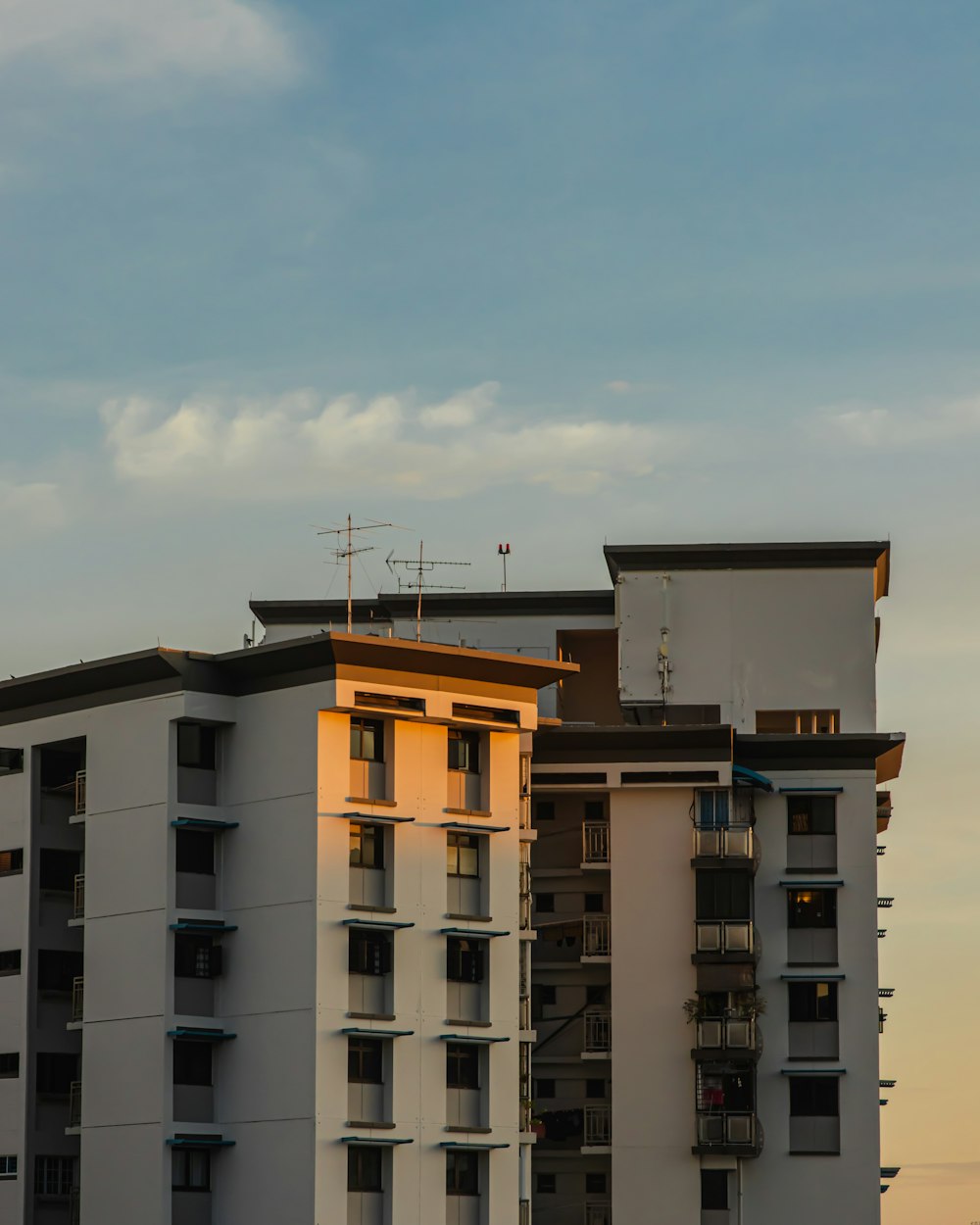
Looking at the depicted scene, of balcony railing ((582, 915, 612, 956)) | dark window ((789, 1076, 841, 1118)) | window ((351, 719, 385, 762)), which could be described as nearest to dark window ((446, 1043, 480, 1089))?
window ((351, 719, 385, 762))

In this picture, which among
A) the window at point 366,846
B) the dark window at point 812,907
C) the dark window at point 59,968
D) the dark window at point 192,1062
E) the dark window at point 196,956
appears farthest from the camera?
the dark window at point 812,907

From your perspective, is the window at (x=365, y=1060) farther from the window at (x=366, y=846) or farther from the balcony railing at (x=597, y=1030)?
the balcony railing at (x=597, y=1030)

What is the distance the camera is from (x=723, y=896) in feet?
302

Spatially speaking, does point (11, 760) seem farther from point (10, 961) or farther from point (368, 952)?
point (368, 952)

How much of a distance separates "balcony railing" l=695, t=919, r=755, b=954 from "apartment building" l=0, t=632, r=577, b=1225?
7676 mm

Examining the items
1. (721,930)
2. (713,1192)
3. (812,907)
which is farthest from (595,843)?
(713,1192)

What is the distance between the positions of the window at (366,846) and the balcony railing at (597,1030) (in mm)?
13701

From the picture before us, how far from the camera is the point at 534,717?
3438 inches

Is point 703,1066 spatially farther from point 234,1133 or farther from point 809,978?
point 234,1133

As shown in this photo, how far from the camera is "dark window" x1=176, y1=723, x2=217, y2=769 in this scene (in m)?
83.7

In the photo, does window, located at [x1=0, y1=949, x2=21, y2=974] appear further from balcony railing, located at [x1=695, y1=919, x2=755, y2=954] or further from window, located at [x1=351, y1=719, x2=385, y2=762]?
balcony railing, located at [x1=695, y1=919, x2=755, y2=954]

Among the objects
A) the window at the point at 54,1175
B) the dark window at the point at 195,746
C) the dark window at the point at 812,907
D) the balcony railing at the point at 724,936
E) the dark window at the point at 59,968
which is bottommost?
the window at the point at 54,1175

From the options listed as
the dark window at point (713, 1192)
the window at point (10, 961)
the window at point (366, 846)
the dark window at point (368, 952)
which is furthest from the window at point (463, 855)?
the dark window at point (713, 1192)

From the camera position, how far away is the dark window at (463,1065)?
3287 inches
